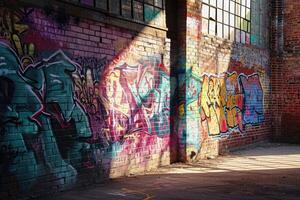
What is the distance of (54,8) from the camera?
22.7 ft

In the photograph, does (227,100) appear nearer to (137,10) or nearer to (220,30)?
(220,30)

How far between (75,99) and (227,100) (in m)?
6.28

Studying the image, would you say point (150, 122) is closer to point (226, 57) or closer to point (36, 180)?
point (36, 180)

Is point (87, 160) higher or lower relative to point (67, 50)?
lower

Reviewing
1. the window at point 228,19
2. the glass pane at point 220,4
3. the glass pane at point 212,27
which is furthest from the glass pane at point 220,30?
the glass pane at point 220,4

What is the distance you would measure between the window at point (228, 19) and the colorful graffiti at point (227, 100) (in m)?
1.13

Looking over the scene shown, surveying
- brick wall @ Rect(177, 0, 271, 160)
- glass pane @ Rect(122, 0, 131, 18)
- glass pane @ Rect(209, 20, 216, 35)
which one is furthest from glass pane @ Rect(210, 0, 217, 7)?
glass pane @ Rect(122, 0, 131, 18)

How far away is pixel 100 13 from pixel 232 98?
6.17 metres

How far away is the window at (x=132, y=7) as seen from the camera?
25.7ft

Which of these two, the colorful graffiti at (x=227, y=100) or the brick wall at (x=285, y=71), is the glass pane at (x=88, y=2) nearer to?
the colorful graffiti at (x=227, y=100)

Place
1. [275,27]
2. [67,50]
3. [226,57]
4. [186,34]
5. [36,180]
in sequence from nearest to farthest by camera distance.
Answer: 1. [36,180]
2. [67,50]
3. [186,34]
4. [226,57]
5. [275,27]

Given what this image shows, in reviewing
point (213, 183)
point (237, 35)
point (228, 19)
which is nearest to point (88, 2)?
point (213, 183)

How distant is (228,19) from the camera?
12.8 meters

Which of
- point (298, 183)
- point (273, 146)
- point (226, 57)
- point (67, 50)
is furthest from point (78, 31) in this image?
point (273, 146)
